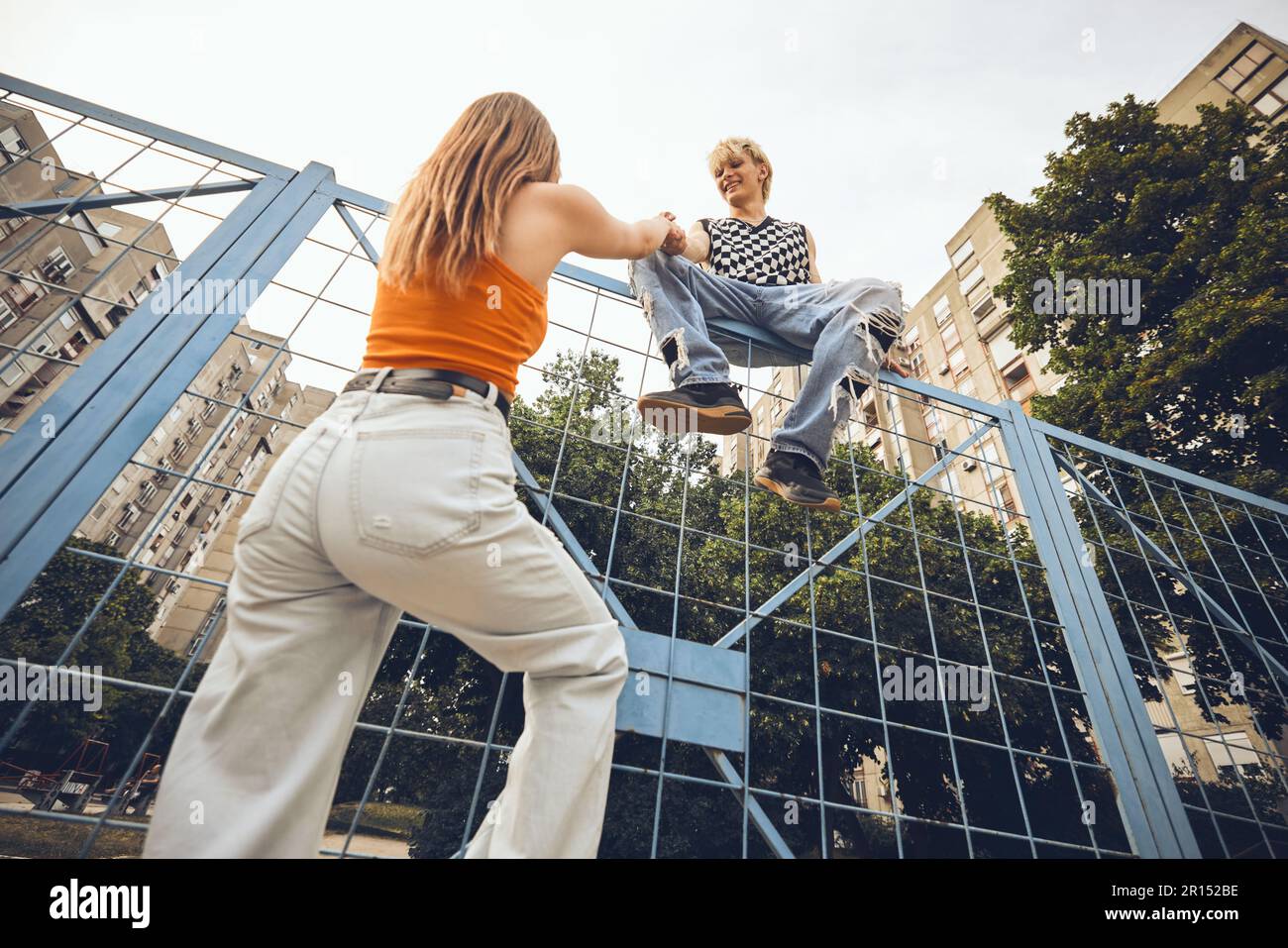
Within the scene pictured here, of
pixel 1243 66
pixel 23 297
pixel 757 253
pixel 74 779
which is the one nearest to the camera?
pixel 757 253

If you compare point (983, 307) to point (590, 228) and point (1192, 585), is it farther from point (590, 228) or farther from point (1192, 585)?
→ point (590, 228)

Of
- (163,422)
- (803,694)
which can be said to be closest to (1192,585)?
(163,422)

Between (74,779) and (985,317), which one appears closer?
(74,779)

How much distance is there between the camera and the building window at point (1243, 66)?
1538cm

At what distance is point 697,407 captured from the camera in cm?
222

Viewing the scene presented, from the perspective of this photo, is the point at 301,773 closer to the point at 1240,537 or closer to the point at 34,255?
the point at 1240,537

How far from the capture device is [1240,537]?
7375 millimetres

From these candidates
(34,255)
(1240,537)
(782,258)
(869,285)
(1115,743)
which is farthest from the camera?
(34,255)

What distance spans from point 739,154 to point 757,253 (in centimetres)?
71

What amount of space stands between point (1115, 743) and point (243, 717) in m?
2.79

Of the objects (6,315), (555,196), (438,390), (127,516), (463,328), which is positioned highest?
(6,315)

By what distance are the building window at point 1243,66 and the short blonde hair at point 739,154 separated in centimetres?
2101
